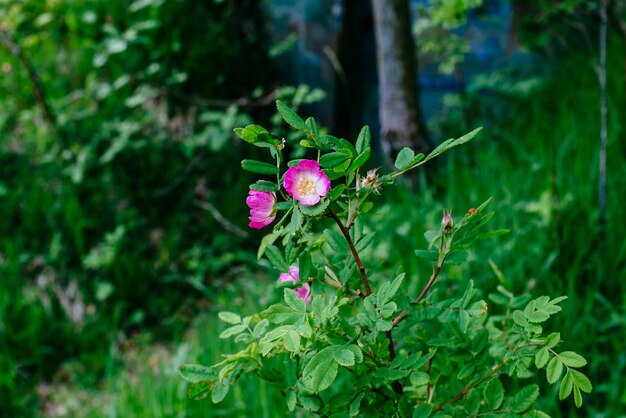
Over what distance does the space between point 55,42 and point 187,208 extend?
116 cm

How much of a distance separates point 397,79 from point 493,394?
2086 millimetres

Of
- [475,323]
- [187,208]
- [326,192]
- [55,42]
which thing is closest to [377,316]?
[326,192]

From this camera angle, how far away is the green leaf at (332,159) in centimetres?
93

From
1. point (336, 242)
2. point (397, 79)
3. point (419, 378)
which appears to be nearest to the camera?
point (419, 378)

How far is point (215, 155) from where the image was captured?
329cm

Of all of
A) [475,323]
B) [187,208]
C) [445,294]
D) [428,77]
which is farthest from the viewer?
[428,77]

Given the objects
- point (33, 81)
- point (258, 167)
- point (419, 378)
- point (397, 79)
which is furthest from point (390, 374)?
point (33, 81)

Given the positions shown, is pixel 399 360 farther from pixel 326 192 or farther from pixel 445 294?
pixel 445 294

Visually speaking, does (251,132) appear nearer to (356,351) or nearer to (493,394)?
(356,351)

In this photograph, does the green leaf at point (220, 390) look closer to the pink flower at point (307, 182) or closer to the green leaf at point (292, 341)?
the green leaf at point (292, 341)

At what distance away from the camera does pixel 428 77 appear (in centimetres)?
348

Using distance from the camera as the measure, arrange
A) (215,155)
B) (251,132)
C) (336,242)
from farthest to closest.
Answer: (215,155), (336,242), (251,132)

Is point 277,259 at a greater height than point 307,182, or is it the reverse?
point 307,182

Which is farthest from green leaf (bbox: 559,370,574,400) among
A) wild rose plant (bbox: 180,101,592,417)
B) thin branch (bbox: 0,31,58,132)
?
thin branch (bbox: 0,31,58,132)
